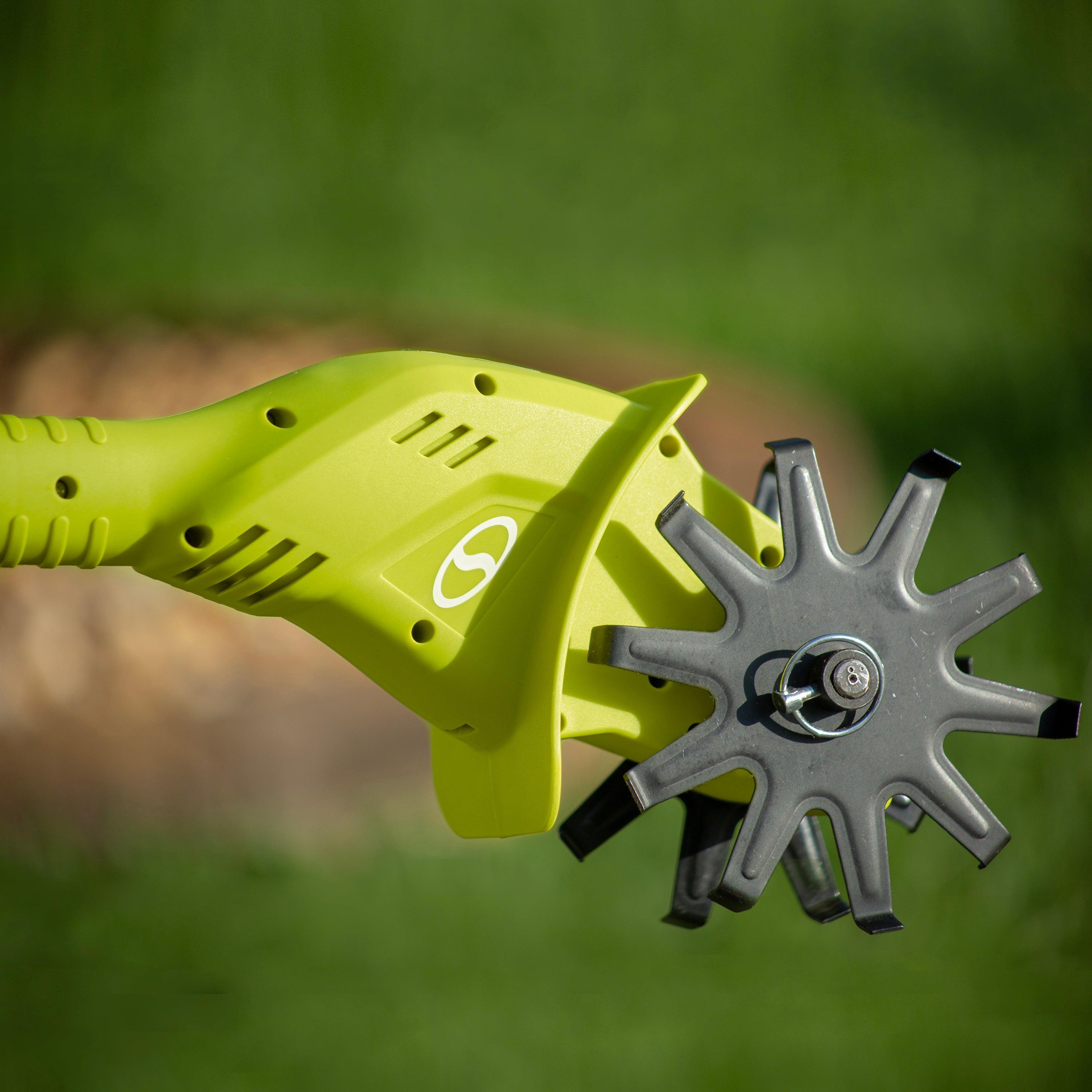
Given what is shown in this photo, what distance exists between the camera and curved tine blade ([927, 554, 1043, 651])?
0.44 metres

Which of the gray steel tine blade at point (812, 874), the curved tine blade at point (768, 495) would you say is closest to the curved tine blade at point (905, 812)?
the gray steel tine blade at point (812, 874)

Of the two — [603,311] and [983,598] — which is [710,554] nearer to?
[983,598]

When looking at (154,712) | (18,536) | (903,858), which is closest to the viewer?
(18,536)

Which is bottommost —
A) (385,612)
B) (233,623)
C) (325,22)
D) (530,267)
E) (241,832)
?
(241,832)

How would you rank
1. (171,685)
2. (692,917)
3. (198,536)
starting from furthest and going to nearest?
1. (171,685)
2. (692,917)
3. (198,536)

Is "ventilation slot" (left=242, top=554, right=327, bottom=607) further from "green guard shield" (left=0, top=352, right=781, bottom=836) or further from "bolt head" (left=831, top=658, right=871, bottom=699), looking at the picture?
"bolt head" (left=831, top=658, right=871, bottom=699)

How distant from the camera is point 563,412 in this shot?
422 mm

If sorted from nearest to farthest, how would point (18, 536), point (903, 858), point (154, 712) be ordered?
point (18, 536), point (154, 712), point (903, 858)

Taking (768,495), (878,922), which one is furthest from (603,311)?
(878,922)

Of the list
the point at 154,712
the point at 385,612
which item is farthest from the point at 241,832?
the point at 385,612

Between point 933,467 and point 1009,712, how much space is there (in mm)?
115

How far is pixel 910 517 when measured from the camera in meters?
0.44

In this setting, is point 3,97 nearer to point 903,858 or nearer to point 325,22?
point 325,22

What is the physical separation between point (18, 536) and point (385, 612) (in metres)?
0.13
